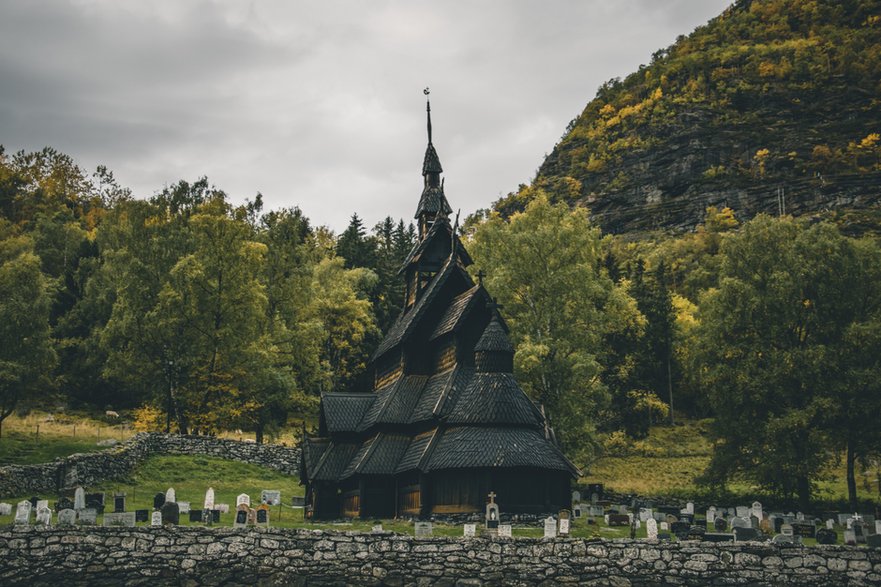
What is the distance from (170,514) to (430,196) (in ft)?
73.9

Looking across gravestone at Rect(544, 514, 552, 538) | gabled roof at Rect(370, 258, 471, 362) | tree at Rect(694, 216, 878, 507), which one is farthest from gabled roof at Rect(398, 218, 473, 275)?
gravestone at Rect(544, 514, 552, 538)

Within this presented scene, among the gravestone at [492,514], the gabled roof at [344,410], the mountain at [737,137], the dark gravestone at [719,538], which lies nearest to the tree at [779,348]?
the dark gravestone at [719,538]

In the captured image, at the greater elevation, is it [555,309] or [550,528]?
[555,309]

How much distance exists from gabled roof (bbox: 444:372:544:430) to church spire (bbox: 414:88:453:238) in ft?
37.1

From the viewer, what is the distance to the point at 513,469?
32594 mm

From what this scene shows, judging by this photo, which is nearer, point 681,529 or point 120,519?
point 120,519

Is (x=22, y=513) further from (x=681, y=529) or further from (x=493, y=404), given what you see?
(x=681, y=529)

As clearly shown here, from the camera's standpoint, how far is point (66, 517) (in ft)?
84.9

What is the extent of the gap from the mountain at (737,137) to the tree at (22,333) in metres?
85.6

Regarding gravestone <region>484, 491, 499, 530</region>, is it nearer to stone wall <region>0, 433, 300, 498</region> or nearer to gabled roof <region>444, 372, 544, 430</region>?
gabled roof <region>444, 372, 544, 430</region>

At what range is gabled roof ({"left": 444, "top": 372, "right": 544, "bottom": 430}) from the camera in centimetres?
3378

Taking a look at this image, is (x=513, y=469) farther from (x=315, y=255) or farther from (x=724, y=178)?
(x=724, y=178)

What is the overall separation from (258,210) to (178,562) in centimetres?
5562

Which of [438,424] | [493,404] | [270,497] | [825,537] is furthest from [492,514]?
[825,537]
